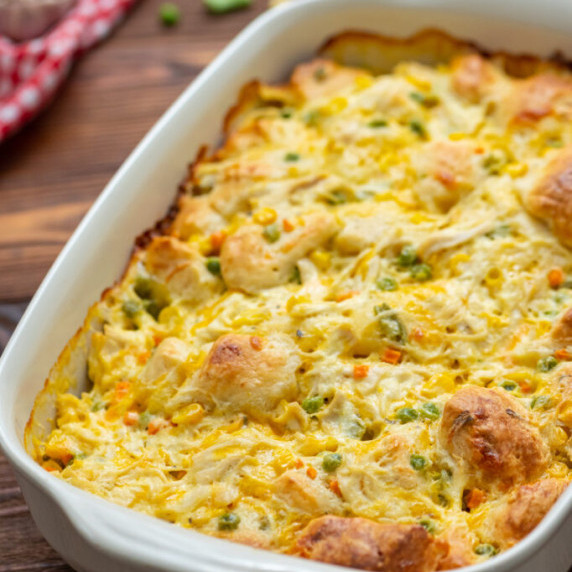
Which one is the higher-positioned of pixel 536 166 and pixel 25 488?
pixel 536 166

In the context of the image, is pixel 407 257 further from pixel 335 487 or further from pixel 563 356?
pixel 335 487

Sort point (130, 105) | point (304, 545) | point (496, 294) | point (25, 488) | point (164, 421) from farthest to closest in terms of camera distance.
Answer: point (130, 105) → point (496, 294) → point (164, 421) → point (25, 488) → point (304, 545)

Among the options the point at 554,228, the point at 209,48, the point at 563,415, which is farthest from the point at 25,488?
the point at 209,48

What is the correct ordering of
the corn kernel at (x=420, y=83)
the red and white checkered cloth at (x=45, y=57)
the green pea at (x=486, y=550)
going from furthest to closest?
the red and white checkered cloth at (x=45, y=57) → the corn kernel at (x=420, y=83) → the green pea at (x=486, y=550)

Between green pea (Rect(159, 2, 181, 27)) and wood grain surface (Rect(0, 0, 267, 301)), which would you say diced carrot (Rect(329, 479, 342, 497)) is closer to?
wood grain surface (Rect(0, 0, 267, 301))

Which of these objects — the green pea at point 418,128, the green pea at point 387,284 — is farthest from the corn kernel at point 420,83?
the green pea at point 387,284

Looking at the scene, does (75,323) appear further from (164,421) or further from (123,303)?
(164,421)

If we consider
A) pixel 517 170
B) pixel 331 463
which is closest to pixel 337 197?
pixel 517 170

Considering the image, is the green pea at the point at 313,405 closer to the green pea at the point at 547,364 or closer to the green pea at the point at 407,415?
the green pea at the point at 407,415
